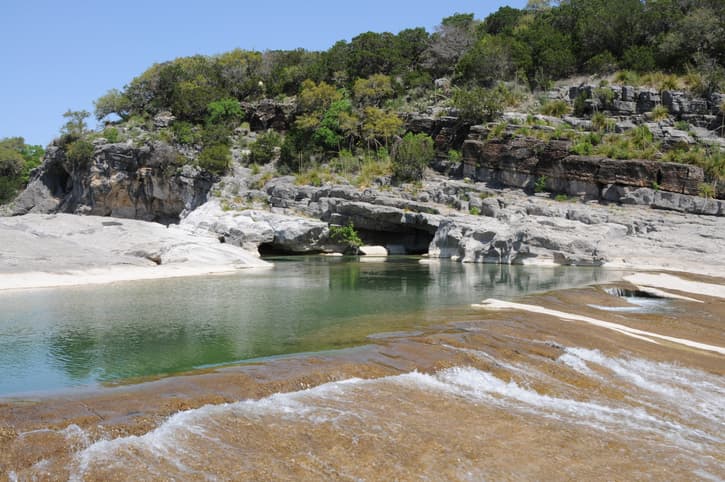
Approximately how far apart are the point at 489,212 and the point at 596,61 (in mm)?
26877

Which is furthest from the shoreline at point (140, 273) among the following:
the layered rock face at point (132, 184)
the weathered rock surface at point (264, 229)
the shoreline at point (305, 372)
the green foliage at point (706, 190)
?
the layered rock face at point (132, 184)

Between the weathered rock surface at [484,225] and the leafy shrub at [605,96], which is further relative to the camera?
the leafy shrub at [605,96]

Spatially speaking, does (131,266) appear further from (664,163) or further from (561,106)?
(561,106)

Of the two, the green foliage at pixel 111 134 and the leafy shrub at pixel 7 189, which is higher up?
the green foliage at pixel 111 134

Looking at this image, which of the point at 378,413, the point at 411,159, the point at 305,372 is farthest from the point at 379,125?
the point at 378,413

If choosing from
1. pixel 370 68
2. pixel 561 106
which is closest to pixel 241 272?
pixel 561 106

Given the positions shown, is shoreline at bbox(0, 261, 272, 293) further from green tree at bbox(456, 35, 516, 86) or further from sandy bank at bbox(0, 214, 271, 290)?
green tree at bbox(456, 35, 516, 86)

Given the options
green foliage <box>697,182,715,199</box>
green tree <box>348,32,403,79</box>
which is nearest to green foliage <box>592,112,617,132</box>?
green foliage <box>697,182,715,199</box>

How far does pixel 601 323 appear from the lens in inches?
602

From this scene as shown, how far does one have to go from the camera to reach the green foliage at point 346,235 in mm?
46000

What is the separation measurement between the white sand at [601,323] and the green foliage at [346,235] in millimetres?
27204

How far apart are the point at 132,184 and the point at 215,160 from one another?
11991 millimetres

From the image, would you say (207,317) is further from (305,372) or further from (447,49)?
(447,49)

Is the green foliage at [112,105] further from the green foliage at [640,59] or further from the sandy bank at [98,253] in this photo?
the green foliage at [640,59]
